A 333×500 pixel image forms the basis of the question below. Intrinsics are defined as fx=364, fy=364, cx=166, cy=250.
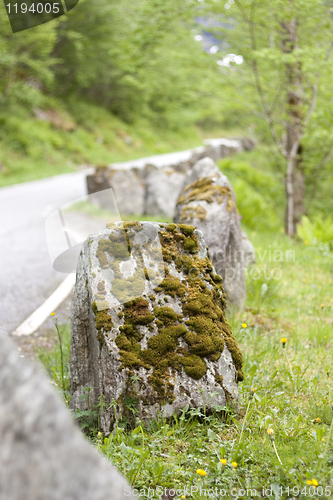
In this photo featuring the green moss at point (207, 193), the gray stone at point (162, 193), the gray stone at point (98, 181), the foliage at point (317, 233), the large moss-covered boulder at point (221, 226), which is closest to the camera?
the large moss-covered boulder at point (221, 226)

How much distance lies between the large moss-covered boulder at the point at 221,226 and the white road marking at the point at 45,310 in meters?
1.80

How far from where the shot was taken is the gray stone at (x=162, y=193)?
8547mm

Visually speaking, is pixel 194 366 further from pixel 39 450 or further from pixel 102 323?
pixel 39 450

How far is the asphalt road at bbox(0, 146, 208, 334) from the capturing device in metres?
4.36

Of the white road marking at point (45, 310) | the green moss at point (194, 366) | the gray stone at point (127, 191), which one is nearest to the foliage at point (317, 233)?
the gray stone at point (127, 191)

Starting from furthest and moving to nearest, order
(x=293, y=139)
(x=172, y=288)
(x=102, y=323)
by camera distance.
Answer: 1. (x=293, y=139)
2. (x=172, y=288)
3. (x=102, y=323)

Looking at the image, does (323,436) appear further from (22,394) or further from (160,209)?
(160,209)

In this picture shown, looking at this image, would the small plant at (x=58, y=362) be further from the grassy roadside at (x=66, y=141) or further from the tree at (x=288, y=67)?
the grassy roadside at (x=66, y=141)

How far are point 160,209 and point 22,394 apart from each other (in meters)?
7.74

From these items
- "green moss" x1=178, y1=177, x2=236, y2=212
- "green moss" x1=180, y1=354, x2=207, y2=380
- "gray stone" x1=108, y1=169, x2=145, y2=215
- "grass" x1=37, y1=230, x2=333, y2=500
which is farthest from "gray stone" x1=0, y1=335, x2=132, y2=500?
"gray stone" x1=108, y1=169, x2=145, y2=215

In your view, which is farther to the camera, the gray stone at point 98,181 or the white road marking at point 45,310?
the gray stone at point 98,181

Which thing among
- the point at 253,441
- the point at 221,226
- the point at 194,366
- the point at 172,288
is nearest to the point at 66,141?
the point at 221,226

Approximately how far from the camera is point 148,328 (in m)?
2.46

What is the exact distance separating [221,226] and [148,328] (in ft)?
6.51
